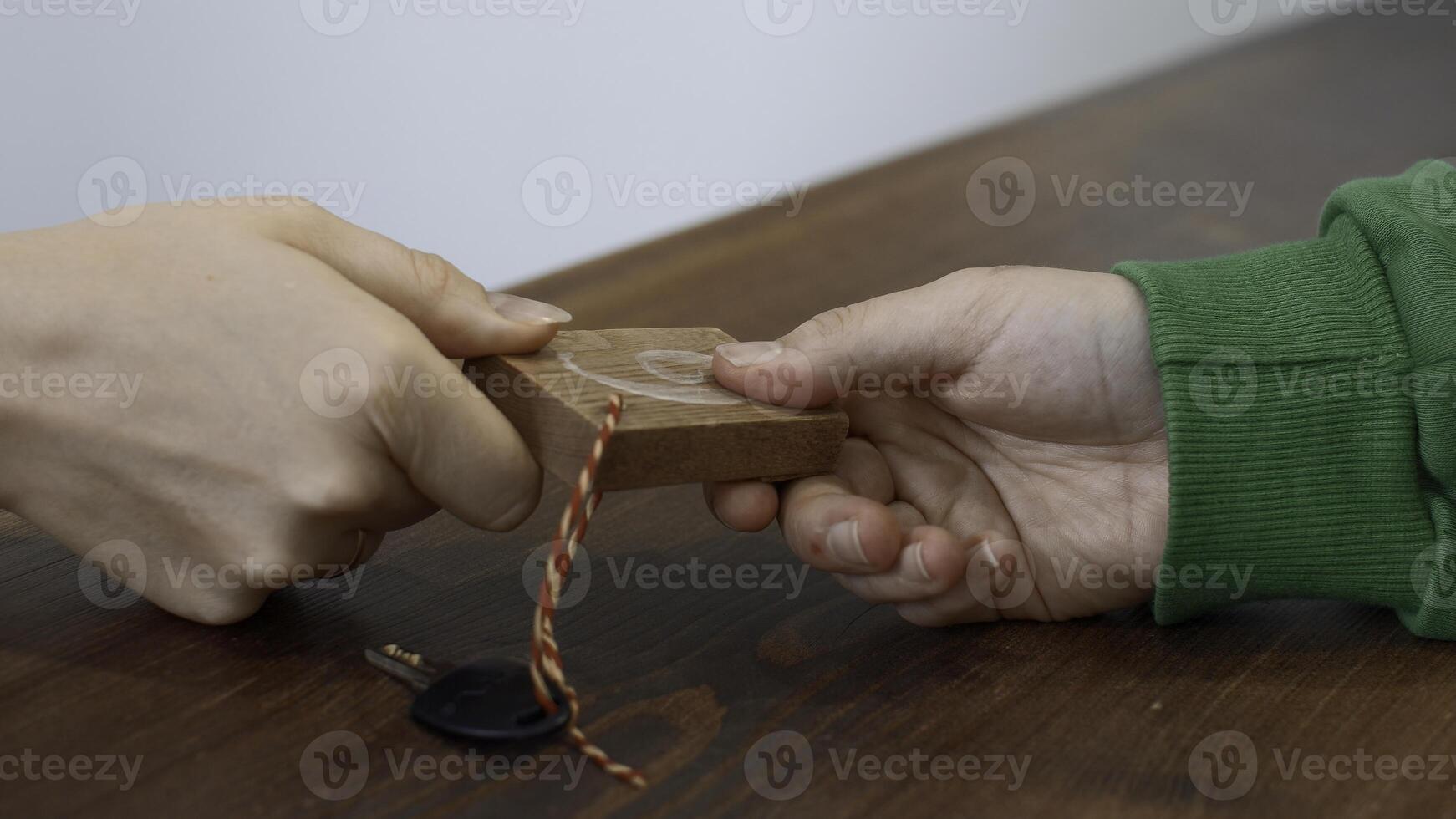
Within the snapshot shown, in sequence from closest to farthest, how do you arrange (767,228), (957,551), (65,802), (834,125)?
(65,802), (957,551), (767,228), (834,125)

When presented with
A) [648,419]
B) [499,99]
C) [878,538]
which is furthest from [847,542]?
[499,99]

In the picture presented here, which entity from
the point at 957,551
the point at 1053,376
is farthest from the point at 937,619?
the point at 1053,376

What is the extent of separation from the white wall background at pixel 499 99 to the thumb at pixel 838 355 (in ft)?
1.91

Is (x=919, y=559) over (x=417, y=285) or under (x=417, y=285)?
under

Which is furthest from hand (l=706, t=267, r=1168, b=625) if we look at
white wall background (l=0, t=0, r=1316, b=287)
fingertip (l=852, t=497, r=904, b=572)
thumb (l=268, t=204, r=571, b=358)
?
white wall background (l=0, t=0, r=1316, b=287)

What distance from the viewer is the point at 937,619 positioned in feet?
1.95

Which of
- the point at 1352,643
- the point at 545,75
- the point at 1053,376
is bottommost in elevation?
the point at 1352,643

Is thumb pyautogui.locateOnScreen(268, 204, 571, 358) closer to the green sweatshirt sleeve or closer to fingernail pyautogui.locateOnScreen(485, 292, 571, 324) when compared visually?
fingernail pyautogui.locateOnScreen(485, 292, 571, 324)

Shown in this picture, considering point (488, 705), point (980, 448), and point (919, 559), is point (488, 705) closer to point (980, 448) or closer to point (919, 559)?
point (919, 559)

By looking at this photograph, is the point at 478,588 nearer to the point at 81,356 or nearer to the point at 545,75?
the point at 81,356

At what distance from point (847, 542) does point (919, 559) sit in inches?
1.4

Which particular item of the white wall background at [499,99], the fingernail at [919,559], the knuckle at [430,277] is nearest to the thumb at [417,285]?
the knuckle at [430,277]

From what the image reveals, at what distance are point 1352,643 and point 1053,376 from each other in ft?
0.65

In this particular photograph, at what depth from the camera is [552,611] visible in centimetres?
49
